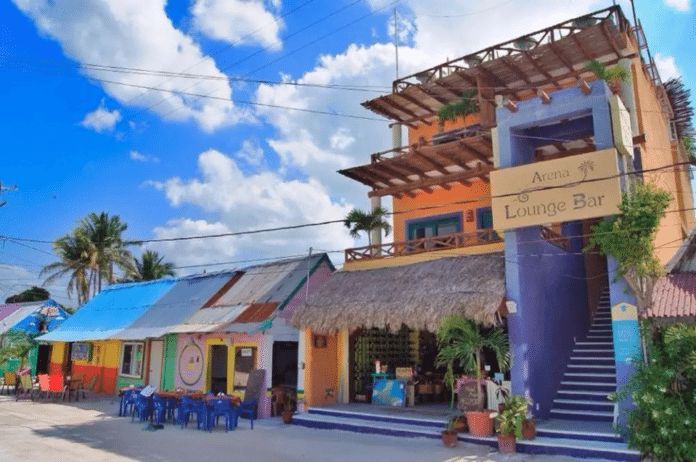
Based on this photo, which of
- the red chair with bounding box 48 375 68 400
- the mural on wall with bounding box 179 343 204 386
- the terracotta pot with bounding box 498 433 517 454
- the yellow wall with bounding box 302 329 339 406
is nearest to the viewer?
the terracotta pot with bounding box 498 433 517 454

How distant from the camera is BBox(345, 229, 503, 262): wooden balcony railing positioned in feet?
47.3

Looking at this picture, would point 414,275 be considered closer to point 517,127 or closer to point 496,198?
point 496,198

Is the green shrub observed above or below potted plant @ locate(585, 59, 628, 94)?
below

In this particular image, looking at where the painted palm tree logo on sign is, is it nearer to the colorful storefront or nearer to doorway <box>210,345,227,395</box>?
doorway <box>210,345,227,395</box>

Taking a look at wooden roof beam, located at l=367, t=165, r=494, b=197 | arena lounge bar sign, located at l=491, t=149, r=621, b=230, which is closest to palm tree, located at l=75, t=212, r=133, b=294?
wooden roof beam, located at l=367, t=165, r=494, b=197

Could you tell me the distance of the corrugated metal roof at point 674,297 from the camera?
11.0m

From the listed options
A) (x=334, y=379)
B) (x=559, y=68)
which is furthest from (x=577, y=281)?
(x=334, y=379)

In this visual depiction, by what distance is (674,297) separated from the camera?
1174cm

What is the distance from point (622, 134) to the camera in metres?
11.6

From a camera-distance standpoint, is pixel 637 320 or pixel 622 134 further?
pixel 622 134

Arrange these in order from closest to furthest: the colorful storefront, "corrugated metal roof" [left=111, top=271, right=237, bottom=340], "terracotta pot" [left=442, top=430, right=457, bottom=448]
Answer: "terracotta pot" [left=442, top=430, right=457, bottom=448] < "corrugated metal roof" [left=111, top=271, right=237, bottom=340] < the colorful storefront

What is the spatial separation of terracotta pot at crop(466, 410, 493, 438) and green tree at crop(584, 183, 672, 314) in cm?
371

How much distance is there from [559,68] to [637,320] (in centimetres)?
820

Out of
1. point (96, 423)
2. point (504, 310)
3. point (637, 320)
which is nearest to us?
point (637, 320)
